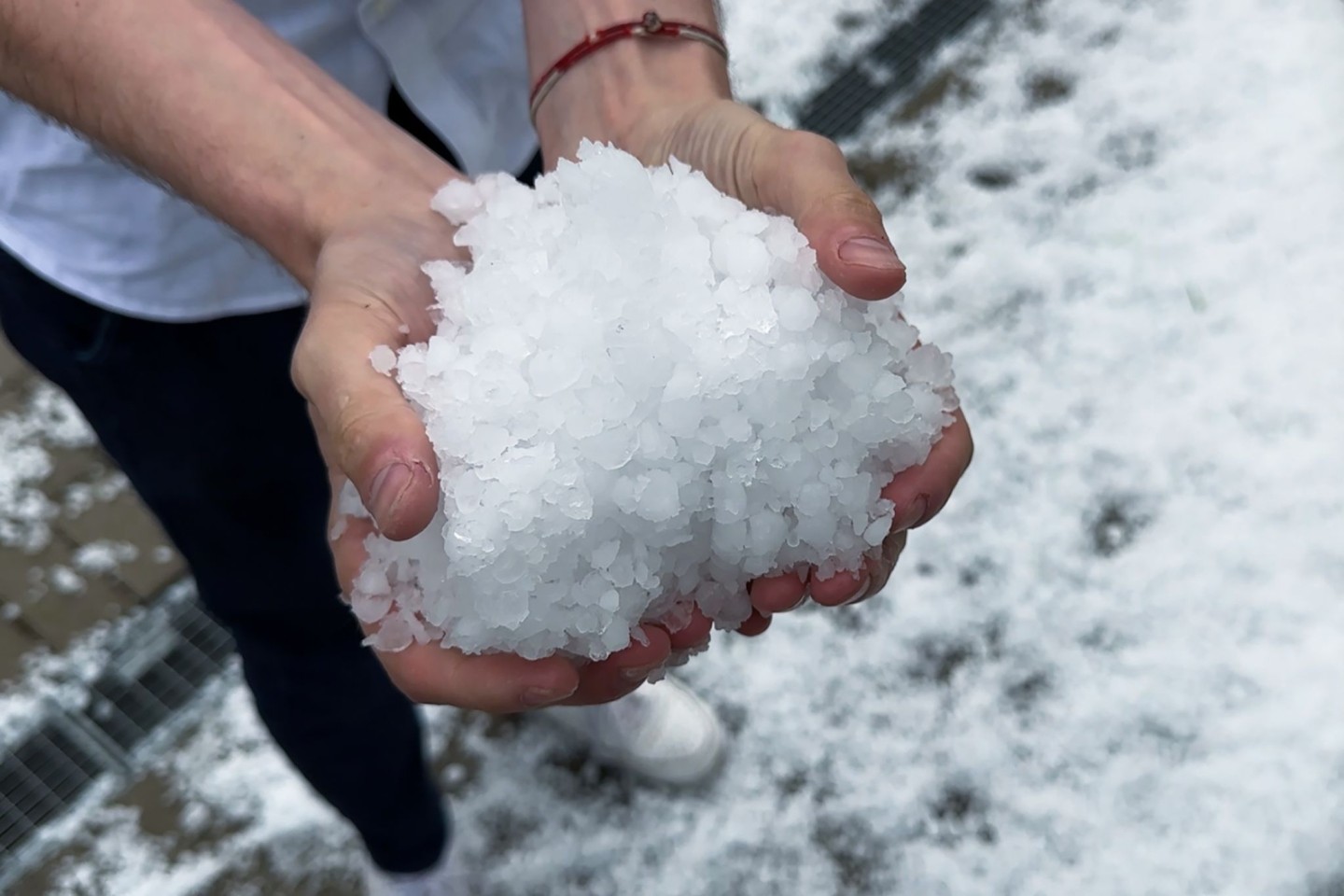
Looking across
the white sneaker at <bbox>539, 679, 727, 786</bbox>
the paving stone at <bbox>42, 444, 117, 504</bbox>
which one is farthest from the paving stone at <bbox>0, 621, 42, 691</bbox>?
the white sneaker at <bbox>539, 679, 727, 786</bbox>

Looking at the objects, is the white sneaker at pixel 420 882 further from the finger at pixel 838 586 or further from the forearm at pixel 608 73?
the forearm at pixel 608 73

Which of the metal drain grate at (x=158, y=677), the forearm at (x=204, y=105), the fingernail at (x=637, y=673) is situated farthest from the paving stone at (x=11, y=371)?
the fingernail at (x=637, y=673)

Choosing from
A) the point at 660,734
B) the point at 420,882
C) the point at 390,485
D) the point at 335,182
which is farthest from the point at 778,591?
the point at 420,882

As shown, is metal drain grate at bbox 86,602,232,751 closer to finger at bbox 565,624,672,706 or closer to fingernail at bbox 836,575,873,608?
finger at bbox 565,624,672,706

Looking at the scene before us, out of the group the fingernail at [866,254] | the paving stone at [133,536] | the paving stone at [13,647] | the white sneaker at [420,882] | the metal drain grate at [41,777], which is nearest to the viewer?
the fingernail at [866,254]

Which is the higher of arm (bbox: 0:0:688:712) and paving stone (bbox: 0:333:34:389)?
arm (bbox: 0:0:688:712)

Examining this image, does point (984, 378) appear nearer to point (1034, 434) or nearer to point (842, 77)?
Result: point (1034, 434)
